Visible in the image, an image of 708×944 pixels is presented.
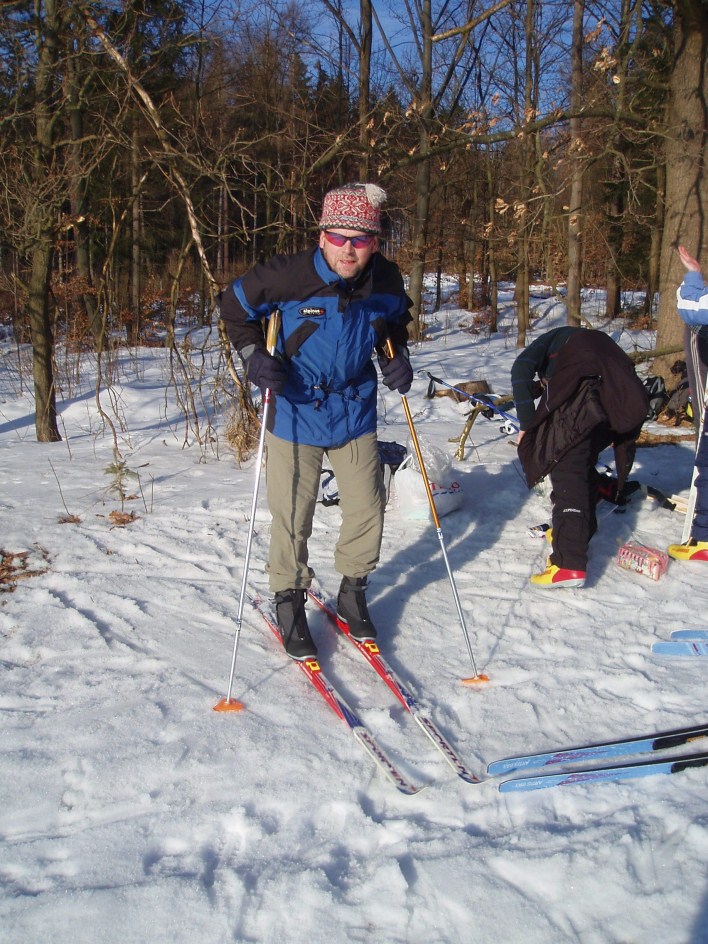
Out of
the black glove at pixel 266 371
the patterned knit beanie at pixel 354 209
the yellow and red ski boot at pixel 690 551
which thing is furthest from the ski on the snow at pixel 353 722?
the yellow and red ski boot at pixel 690 551

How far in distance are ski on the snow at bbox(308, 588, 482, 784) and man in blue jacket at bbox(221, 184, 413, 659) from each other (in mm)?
85

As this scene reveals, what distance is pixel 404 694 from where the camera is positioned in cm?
317

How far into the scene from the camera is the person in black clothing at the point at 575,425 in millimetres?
4250

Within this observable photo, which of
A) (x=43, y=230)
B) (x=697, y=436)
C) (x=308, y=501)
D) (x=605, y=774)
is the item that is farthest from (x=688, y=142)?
(x=605, y=774)

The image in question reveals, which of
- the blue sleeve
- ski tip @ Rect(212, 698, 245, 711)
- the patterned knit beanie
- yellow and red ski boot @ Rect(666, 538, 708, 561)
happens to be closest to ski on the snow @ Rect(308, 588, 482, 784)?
ski tip @ Rect(212, 698, 245, 711)

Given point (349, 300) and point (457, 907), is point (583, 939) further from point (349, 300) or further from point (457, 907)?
point (349, 300)

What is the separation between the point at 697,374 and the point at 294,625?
10.3 feet

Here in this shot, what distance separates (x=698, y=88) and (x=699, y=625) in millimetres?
6383

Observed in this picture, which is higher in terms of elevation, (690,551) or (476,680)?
(690,551)

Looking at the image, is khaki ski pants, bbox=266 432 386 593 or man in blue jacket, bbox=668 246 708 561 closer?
khaki ski pants, bbox=266 432 386 593

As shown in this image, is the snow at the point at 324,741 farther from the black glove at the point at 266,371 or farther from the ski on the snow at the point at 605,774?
the black glove at the point at 266,371

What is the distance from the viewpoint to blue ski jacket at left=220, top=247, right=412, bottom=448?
328cm

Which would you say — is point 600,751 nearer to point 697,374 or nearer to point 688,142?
point 697,374

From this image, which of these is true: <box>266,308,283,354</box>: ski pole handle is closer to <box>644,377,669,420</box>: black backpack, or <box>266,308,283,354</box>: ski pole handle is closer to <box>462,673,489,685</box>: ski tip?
<box>462,673,489,685</box>: ski tip
